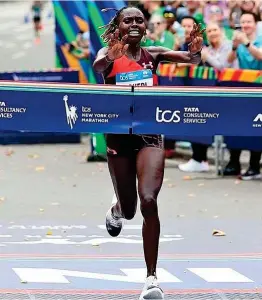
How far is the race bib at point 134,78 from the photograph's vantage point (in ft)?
26.6

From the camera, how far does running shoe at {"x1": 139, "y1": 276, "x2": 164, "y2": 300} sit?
297 inches

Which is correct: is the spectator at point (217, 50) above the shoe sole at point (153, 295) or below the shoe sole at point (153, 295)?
below

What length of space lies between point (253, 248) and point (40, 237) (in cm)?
199

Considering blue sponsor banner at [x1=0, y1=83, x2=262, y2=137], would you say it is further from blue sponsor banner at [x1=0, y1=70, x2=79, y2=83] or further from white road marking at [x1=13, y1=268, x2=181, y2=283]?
blue sponsor banner at [x1=0, y1=70, x2=79, y2=83]

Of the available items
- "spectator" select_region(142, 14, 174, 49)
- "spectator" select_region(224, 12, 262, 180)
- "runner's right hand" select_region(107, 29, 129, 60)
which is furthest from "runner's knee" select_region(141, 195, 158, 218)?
"spectator" select_region(142, 14, 174, 49)

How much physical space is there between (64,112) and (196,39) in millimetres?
1074

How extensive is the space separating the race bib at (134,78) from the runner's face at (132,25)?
8.9 inches

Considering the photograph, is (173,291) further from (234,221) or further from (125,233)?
(234,221)

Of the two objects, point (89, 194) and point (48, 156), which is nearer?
point (89, 194)

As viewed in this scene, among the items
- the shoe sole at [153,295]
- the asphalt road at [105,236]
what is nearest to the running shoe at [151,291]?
the shoe sole at [153,295]

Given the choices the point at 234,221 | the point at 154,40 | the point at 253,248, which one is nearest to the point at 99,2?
the point at 154,40

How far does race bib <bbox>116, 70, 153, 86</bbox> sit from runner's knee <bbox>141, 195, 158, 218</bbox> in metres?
0.91

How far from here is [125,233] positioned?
10695mm

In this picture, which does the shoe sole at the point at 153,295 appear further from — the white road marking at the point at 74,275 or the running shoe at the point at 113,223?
the running shoe at the point at 113,223
